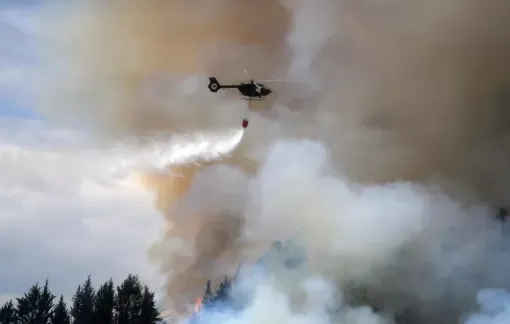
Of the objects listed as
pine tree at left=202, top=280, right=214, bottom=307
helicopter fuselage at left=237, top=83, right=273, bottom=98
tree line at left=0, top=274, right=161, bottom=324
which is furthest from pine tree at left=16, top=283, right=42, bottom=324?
helicopter fuselage at left=237, top=83, right=273, bottom=98

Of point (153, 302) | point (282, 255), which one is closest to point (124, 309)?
point (153, 302)

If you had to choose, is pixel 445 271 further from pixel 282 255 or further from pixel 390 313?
pixel 282 255

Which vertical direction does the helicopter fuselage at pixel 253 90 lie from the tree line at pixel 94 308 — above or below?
above

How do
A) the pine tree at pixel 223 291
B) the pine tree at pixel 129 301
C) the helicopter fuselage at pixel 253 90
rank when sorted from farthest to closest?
the pine tree at pixel 129 301 < the pine tree at pixel 223 291 < the helicopter fuselage at pixel 253 90

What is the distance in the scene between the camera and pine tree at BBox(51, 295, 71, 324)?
5067cm

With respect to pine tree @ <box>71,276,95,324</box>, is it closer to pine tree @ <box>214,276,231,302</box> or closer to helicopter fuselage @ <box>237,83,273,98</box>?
pine tree @ <box>214,276,231,302</box>

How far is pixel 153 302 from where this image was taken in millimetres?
53281

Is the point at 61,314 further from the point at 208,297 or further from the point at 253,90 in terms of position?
the point at 253,90

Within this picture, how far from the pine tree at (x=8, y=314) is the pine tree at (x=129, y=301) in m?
9.37

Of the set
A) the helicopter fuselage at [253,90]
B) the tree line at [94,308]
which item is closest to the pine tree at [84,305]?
the tree line at [94,308]

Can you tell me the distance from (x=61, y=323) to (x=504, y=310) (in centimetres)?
3863

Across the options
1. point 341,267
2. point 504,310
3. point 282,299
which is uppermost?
point 341,267

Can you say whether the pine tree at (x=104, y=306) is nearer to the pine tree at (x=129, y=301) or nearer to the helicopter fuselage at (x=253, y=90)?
the pine tree at (x=129, y=301)

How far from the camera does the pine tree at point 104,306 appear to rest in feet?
166
